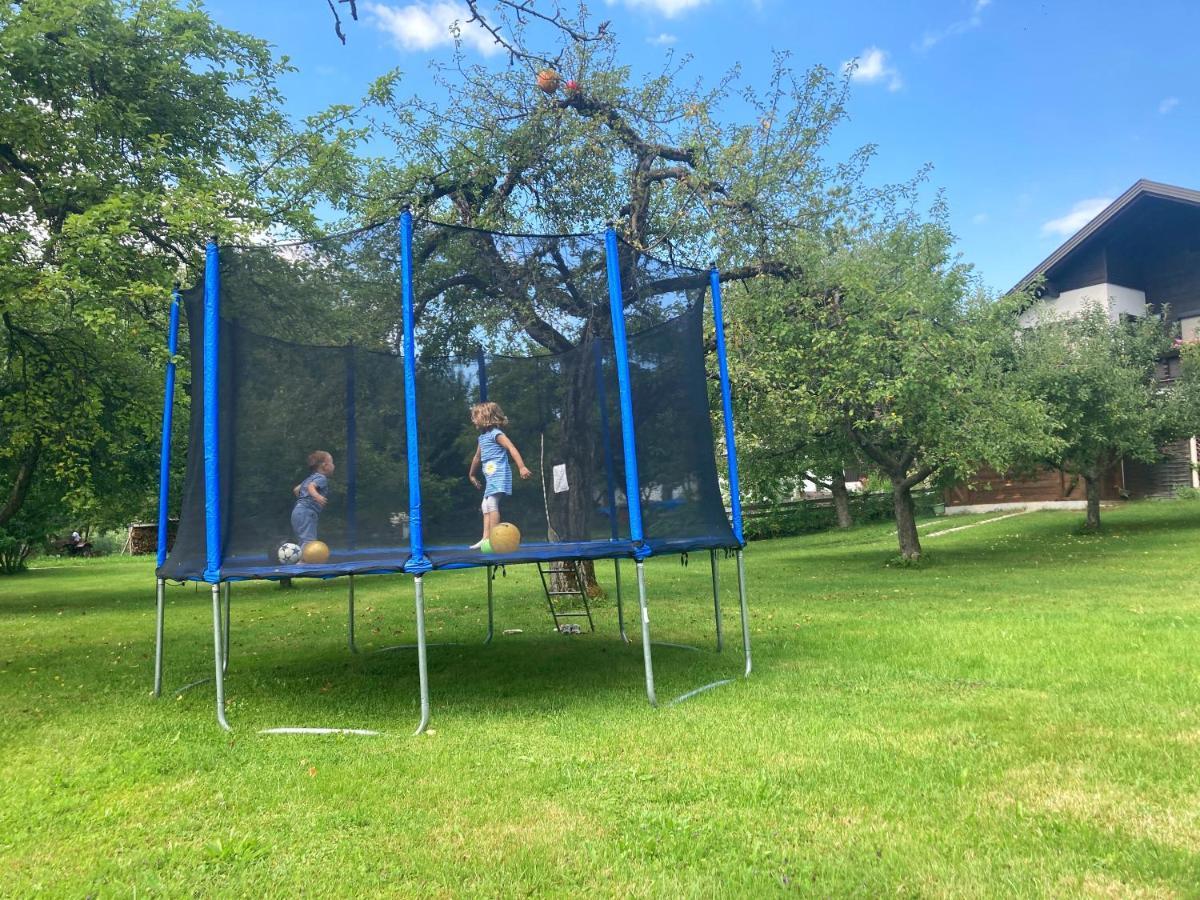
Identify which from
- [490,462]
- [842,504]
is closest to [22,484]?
[490,462]

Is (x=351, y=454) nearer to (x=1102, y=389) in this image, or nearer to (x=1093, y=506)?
(x=1102, y=389)

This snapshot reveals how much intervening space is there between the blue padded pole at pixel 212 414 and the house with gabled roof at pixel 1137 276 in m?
20.1

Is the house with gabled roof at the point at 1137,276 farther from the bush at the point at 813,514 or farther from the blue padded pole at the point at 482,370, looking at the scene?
the blue padded pole at the point at 482,370

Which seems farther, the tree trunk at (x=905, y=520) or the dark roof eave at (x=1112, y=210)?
the dark roof eave at (x=1112, y=210)

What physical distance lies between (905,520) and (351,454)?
11.7m

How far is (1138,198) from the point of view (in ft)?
69.2

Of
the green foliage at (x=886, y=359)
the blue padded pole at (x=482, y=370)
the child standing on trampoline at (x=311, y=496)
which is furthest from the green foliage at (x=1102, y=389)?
the child standing on trampoline at (x=311, y=496)

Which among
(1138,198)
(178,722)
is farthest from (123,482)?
(1138,198)

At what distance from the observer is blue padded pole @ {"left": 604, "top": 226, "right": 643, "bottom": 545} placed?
16.6 feet

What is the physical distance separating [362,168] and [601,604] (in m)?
6.06

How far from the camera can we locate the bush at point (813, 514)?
26.8 meters

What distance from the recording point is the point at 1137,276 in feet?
75.6

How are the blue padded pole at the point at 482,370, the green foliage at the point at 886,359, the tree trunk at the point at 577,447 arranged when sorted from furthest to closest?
the green foliage at the point at 886,359, the blue padded pole at the point at 482,370, the tree trunk at the point at 577,447

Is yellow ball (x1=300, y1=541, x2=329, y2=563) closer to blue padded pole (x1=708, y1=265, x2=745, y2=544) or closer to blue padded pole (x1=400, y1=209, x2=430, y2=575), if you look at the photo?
blue padded pole (x1=400, y1=209, x2=430, y2=575)
